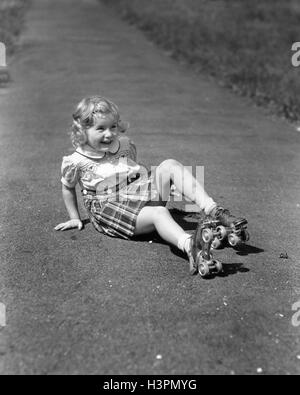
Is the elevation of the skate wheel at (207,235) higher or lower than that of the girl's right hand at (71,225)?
higher

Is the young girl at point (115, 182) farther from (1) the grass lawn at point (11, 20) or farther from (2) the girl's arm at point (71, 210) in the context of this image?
(1) the grass lawn at point (11, 20)

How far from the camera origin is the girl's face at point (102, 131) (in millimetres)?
3795

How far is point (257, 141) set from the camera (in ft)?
21.6

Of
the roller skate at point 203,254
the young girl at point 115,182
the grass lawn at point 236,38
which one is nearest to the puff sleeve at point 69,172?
the young girl at point 115,182

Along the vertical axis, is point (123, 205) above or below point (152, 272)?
above

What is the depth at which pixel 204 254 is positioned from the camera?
128 inches

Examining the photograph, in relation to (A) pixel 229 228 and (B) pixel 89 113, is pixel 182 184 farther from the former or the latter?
(B) pixel 89 113

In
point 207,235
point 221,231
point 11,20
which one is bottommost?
point 11,20

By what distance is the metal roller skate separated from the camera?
321cm

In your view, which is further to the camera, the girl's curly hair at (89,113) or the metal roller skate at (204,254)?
the girl's curly hair at (89,113)

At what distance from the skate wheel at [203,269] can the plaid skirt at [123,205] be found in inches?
23.7

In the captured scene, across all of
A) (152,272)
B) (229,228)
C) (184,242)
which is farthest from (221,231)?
(152,272)

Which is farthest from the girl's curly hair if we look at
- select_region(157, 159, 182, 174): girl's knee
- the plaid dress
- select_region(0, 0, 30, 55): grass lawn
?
select_region(0, 0, 30, 55): grass lawn
